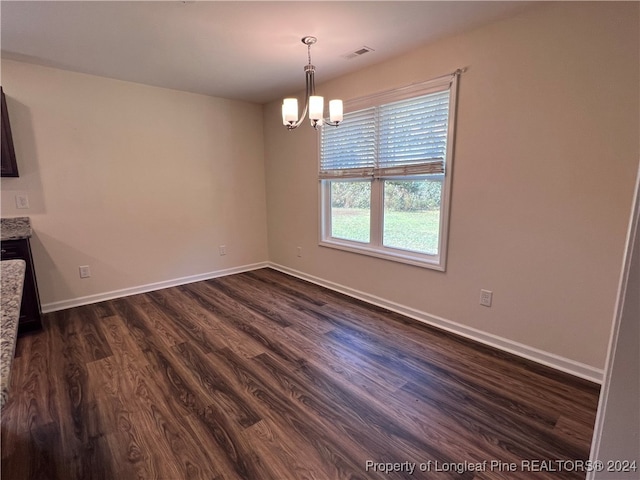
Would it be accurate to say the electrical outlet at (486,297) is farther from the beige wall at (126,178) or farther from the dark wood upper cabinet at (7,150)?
the dark wood upper cabinet at (7,150)

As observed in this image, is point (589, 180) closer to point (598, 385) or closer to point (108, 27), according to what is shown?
point (598, 385)

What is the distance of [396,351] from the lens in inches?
94.9

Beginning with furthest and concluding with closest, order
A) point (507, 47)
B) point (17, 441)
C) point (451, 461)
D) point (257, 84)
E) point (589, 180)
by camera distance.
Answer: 1. point (257, 84)
2. point (507, 47)
3. point (589, 180)
4. point (17, 441)
5. point (451, 461)

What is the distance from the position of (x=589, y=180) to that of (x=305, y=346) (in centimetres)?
226

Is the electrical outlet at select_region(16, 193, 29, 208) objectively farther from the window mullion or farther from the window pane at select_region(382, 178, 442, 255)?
the window pane at select_region(382, 178, 442, 255)

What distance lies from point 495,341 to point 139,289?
383 centimetres

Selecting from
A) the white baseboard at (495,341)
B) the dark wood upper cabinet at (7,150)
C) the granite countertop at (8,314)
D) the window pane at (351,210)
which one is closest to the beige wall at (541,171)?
the white baseboard at (495,341)

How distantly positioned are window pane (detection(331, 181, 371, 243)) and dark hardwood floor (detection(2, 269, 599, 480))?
1072 mm

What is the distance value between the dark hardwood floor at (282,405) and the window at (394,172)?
85 centimetres

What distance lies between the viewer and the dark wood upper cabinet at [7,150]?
2.71m

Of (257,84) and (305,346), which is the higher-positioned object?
(257,84)

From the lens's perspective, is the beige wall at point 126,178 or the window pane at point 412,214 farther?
the beige wall at point 126,178

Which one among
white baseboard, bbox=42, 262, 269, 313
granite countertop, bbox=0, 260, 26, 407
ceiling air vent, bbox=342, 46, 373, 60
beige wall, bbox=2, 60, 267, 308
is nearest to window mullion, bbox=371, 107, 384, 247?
ceiling air vent, bbox=342, 46, 373, 60

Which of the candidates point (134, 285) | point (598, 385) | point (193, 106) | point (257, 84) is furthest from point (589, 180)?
point (134, 285)
